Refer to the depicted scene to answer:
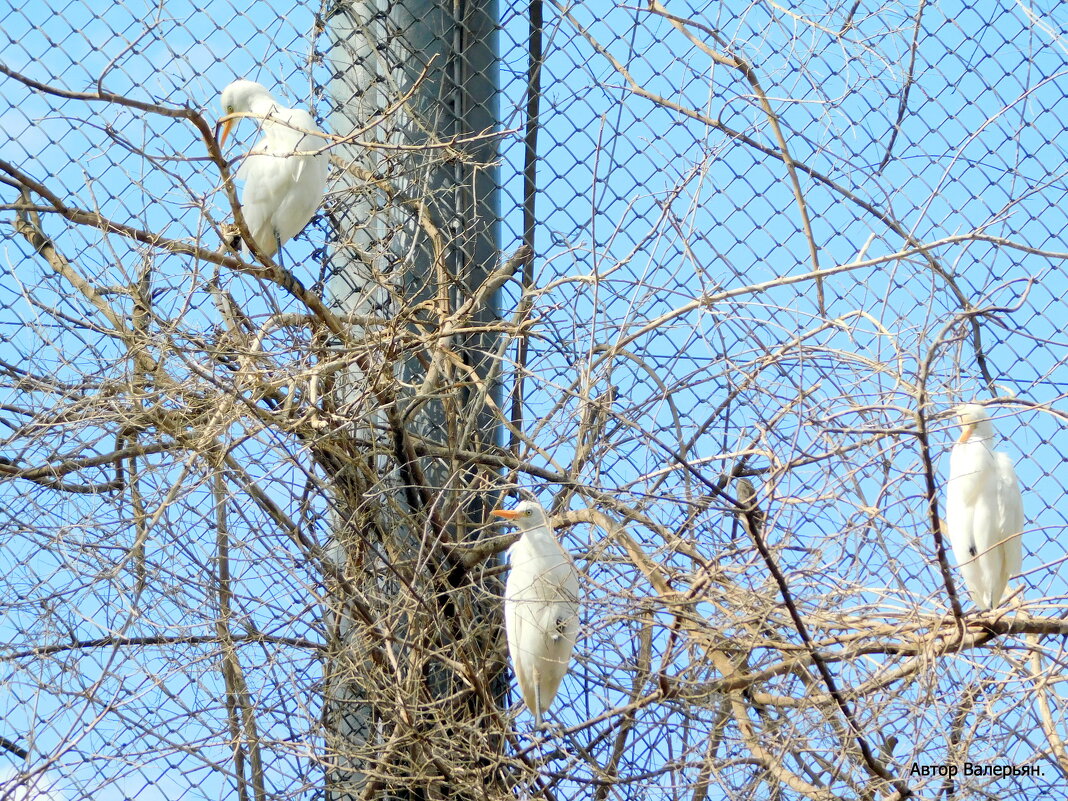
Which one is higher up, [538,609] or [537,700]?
[538,609]

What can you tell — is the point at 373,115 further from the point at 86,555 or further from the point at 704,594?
the point at 704,594

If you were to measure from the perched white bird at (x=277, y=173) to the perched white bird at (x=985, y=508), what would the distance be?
41.7 inches

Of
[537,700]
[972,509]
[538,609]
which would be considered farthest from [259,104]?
[972,509]

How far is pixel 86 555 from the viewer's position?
5.98 feet

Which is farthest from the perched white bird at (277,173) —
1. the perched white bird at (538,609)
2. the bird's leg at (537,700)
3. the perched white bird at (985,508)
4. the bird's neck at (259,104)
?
the perched white bird at (985,508)

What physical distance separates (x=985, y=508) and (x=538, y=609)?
2.53ft

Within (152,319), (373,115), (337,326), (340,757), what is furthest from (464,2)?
(340,757)

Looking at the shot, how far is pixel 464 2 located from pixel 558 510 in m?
0.79

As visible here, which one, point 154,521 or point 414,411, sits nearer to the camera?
point 154,521

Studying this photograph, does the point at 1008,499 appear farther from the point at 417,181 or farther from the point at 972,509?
the point at 417,181

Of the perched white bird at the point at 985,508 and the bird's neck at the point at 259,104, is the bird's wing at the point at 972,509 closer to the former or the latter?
the perched white bird at the point at 985,508

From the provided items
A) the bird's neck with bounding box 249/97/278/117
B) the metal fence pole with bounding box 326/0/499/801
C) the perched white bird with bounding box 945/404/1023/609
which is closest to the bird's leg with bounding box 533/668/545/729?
the metal fence pole with bounding box 326/0/499/801

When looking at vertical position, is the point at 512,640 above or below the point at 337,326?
below

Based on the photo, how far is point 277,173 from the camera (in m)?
2.13
